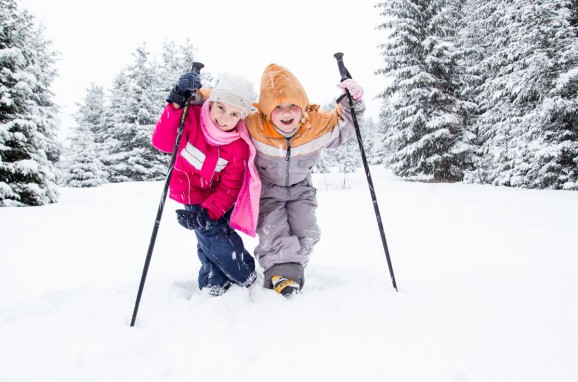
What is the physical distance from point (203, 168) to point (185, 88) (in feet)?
1.96

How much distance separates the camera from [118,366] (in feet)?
5.14

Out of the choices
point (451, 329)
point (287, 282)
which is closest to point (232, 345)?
point (287, 282)

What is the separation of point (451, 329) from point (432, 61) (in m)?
12.3

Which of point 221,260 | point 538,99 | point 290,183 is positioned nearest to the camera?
point 221,260

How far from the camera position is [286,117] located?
8.45ft

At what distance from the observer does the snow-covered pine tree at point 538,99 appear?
947 centimetres

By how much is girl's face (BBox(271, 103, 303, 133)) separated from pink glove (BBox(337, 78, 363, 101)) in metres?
0.38

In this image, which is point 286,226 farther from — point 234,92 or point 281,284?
point 234,92

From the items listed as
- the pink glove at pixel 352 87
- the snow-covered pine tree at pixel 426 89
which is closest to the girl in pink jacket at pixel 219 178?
the pink glove at pixel 352 87

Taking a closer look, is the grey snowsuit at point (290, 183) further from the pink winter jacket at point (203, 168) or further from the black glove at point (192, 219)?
the black glove at point (192, 219)

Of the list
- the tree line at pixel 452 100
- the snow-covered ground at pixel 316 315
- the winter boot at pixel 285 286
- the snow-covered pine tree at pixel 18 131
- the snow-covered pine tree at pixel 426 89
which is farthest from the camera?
Answer: the snow-covered pine tree at pixel 426 89

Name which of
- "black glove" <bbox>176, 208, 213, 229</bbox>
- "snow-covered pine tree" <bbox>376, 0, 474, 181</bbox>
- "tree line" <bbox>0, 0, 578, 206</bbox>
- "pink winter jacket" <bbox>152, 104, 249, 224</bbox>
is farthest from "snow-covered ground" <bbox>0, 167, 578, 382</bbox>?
"snow-covered pine tree" <bbox>376, 0, 474, 181</bbox>

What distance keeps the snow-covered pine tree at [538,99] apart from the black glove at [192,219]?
10423mm

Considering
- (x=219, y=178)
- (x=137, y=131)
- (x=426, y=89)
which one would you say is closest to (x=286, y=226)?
(x=219, y=178)
